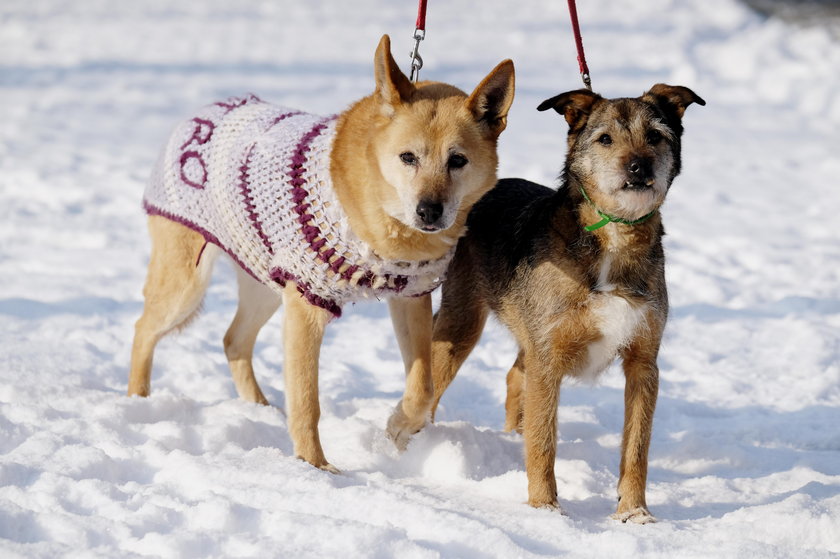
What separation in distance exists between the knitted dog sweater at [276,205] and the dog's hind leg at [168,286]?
0.12 metres

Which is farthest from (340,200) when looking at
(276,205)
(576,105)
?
(576,105)

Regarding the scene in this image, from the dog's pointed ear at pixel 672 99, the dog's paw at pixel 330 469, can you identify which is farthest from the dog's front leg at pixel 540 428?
the dog's pointed ear at pixel 672 99

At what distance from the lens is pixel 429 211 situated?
11.4 ft

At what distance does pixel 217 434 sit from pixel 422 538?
4.16ft

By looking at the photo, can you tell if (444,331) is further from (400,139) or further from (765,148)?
(765,148)

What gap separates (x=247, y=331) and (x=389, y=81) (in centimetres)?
175

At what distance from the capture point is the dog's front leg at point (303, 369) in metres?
3.88

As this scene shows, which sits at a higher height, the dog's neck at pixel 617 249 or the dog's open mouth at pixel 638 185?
the dog's open mouth at pixel 638 185

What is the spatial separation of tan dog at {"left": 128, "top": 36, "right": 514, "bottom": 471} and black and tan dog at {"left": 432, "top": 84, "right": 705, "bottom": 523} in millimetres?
327

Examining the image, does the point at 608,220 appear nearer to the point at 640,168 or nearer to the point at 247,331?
the point at 640,168

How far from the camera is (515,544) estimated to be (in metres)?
3.00

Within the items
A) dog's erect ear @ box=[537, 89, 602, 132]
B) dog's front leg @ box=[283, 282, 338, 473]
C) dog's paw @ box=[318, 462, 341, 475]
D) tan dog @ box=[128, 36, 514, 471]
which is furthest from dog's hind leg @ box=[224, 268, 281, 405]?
dog's erect ear @ box=[537, 89, 602, 132]

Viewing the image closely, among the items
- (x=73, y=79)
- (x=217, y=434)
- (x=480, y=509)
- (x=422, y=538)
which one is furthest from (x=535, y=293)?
(x=73, y=79)

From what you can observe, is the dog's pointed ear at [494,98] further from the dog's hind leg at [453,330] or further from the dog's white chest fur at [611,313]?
the dog's hind leg at [453,330]
